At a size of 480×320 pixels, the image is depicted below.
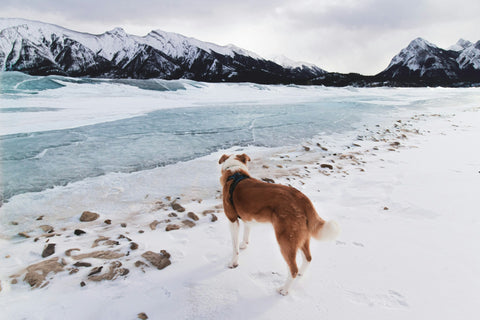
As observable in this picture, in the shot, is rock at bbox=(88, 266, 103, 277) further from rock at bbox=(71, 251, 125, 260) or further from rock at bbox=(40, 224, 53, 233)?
rock at bbox=(40, 224, 53, 233)

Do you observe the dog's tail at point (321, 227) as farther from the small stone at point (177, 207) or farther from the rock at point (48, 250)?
the rock at point (48, 250)

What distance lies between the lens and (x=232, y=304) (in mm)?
2652

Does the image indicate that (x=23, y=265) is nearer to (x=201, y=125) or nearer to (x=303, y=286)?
(x=303, y=286)

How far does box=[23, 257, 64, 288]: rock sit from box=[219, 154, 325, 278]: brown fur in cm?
256

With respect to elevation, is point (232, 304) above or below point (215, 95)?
below

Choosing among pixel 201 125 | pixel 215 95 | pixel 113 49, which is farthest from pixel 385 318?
pixel 113 49

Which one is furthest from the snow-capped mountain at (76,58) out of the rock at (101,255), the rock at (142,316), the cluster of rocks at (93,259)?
the rock at (142,316)

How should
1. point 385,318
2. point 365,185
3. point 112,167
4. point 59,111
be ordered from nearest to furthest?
point 385,318
point 365,185
point 112,167
point 59,111

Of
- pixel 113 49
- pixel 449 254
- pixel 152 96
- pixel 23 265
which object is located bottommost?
pixel 23 265

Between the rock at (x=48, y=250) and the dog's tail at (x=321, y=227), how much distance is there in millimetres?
3704

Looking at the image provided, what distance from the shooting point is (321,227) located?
2.73 meters

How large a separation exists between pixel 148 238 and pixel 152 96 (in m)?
27.1

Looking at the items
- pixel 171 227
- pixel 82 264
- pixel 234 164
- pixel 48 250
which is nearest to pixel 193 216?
pixel 171 227

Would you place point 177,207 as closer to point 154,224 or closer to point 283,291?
point 154,224
